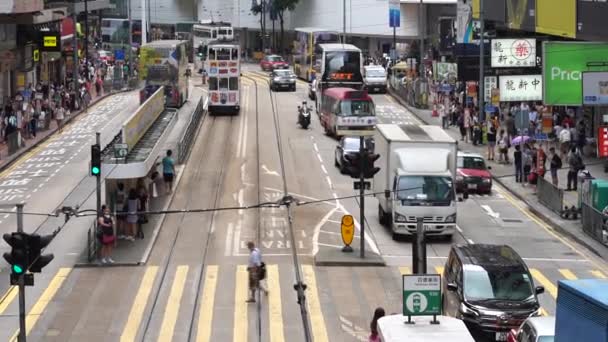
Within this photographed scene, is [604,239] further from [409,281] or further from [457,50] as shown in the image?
[457,50]

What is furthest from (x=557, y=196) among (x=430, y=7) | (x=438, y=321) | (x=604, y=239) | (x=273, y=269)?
(x=430, y=7)

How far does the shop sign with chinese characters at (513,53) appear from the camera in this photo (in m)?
56.4

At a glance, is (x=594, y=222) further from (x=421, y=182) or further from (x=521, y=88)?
(x=521, y=88)

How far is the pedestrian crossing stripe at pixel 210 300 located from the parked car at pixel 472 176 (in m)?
11.8

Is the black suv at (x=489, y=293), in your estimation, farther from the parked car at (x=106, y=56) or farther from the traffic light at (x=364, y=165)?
the parked car at (x=106, y=56)

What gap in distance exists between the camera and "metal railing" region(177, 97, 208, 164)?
165 ft

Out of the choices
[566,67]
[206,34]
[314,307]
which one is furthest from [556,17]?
[206,34]

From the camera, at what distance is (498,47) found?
2243 inches

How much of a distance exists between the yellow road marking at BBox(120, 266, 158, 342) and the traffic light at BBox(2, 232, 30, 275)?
4.43 m

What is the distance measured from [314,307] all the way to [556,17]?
105 feet

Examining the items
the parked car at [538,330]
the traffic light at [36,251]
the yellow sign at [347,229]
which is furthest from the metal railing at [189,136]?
the parked car at [538,330]

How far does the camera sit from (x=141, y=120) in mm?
40000

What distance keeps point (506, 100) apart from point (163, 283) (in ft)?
93.2

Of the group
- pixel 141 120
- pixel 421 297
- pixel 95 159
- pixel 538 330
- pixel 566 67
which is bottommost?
pixel 538 330
